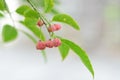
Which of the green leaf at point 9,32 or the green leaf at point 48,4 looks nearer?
the green leaf at point 48,4

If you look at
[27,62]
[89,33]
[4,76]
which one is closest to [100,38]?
[89,33]

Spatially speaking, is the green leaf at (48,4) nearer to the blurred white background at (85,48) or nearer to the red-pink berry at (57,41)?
the red-pink berry at (57,41)

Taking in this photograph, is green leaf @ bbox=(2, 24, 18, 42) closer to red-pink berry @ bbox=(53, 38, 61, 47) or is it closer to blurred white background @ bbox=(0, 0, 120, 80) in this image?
red-pink berry @ bbox=(53, 38, 61, 47)

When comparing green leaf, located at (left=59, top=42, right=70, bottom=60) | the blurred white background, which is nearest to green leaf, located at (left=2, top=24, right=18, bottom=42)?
green leaf, located at (left=59, top=42, right=70, bottom=60)

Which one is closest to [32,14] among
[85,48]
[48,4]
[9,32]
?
[48,4]

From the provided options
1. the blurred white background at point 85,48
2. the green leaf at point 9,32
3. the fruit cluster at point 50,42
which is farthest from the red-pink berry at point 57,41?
the blurred white background at point 85,48

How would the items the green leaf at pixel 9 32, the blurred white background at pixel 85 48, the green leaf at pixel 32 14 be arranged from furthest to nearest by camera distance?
the blurred white background at pixel 85 48 < the green leaf at pixel 9 32 < the green leaf at pixel 32 14

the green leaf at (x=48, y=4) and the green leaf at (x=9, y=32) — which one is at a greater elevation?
the green leaf at (x=9, y=32)

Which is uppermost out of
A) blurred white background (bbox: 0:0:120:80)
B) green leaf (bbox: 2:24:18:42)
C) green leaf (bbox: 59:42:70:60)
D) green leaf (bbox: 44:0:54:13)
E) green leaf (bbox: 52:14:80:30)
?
blurred white background (bbox: 0:0:120:80)

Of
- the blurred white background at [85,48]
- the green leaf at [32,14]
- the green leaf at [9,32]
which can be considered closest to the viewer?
the green leaf at [32,14]
